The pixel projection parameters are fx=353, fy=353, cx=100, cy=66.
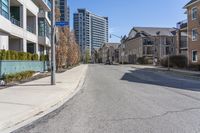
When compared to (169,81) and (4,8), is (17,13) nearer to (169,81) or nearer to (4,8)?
(4,8)

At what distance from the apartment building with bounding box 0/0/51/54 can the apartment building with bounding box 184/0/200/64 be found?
20317mm

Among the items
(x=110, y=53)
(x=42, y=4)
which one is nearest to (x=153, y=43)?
(x=42, y=4)

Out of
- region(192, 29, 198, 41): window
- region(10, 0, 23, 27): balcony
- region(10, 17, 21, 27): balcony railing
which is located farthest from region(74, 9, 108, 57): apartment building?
region(10, 17, 21, 27): balcony railing

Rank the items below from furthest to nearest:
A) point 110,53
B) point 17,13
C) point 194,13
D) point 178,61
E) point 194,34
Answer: point 110,53 → point 178,61 → point 194,34 → point 194,13 → point 17,13

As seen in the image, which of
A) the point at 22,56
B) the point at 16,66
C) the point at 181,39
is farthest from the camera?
the point at 181,39

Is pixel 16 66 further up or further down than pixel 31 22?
further down

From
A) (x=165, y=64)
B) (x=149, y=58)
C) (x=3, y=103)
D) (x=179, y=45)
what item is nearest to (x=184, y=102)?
(x=3, y=103)

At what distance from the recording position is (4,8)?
30.0 meters

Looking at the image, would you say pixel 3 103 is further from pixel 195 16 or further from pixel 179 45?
pixel 179 45

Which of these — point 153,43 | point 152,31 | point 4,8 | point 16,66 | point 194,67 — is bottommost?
point 194,67

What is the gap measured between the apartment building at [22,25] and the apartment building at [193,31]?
66.7ft

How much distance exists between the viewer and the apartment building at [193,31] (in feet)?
156

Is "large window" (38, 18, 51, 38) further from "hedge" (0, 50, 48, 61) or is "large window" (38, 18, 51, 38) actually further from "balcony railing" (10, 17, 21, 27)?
"balcony railing" (10, 17, 21, 27)

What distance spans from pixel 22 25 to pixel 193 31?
80.8 feet
